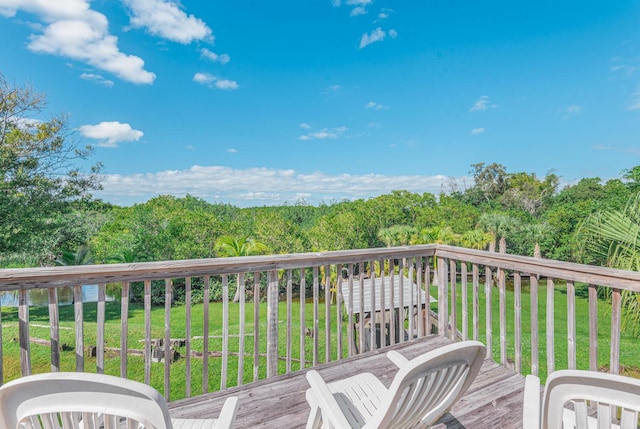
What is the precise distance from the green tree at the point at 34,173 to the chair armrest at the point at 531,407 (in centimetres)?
1494

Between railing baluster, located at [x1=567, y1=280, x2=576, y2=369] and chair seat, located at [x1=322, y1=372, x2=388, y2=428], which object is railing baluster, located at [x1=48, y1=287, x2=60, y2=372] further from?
railing baluster, located at [x1=567, y1=280, x2=576, y2=369]

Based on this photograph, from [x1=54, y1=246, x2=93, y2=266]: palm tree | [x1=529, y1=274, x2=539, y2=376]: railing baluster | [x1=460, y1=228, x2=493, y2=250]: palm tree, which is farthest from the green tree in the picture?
[x1=460, y1=228, x2=493, y2=250]: palm tree

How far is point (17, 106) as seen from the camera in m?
12.2

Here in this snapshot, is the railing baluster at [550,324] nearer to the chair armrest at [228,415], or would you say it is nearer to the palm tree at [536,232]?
the chair armrest at [228,415]

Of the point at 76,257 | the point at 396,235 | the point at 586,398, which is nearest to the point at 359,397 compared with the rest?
the point at 586,398

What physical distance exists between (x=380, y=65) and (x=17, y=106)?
48.7ft

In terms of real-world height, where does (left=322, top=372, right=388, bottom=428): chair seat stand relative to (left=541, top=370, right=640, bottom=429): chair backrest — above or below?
below

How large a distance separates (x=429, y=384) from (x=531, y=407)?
1.14ft

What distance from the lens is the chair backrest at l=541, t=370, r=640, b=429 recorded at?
0.95 metres

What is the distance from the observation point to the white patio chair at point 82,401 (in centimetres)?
83

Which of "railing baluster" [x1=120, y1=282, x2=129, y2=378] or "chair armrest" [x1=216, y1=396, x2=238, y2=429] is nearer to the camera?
"chair armrest" [x1=216, y1=396, x2=238, y2=429]

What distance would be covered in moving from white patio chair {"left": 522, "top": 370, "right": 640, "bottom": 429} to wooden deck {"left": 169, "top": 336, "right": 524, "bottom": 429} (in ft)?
3.84

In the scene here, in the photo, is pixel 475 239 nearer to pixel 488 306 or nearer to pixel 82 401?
pixel 488 306

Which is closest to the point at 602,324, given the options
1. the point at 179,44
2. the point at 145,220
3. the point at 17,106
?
the point at 179,44
